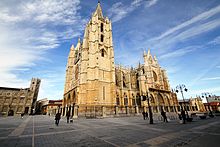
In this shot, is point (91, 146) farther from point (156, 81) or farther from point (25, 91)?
point (25, 91)

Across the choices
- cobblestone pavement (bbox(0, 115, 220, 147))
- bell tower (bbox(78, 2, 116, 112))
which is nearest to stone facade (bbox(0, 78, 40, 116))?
bell tower (bbox(78, 2, 116, 112))

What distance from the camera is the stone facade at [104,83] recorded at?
86.9ft

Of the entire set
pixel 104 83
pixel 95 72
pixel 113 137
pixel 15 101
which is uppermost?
pixel 95 72

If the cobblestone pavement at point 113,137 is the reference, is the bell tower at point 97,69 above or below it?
above

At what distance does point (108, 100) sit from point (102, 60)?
11.3 metres

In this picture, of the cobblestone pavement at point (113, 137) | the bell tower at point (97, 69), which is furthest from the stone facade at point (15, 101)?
the cobblestone pavement at point (113, 137)

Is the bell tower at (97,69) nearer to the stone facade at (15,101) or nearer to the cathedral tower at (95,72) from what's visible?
the cathedral tower at (95,72)

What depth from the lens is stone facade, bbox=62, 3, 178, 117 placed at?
26500 mm

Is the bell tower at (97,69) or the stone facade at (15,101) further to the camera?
the stone facade at (15,101)

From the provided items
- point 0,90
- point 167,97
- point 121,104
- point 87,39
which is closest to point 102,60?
A: point 87,39

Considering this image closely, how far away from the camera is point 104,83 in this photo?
29266 mm

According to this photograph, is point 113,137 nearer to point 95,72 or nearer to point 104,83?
point 95,72

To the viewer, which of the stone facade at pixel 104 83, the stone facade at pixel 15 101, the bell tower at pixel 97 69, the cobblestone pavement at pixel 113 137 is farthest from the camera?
the stone facade at pixel 15 101

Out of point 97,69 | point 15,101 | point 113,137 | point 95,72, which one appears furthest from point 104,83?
point 15,101
